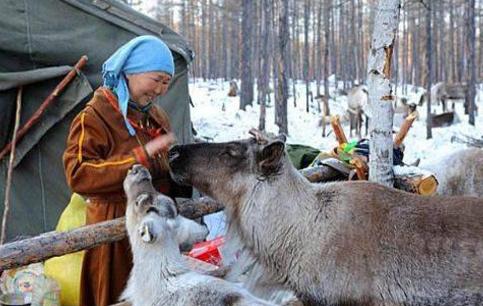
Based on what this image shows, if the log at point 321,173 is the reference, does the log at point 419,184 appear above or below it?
below

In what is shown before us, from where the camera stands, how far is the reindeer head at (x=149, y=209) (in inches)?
108

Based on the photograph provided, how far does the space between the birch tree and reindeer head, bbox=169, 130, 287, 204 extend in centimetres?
125

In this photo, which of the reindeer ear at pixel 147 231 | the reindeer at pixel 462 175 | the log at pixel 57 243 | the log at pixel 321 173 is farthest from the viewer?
the reindeer at pixel 462 175

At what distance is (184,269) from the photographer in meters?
2.71

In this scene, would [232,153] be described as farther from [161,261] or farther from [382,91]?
[382,91]

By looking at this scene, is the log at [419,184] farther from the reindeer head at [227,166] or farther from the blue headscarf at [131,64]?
the blue headscarf at [131,64]

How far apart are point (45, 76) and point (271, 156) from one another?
3589mm

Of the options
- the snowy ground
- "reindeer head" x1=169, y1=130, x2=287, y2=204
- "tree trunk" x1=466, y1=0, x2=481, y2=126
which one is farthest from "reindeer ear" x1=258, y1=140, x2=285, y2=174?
"tree trunk" x1=466, y1=0, x2=481, y2=126

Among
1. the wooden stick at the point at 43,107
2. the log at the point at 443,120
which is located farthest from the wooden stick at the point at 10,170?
the log at the point at 443,120

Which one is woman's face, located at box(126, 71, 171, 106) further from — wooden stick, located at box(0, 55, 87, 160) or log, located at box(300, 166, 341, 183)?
wooden stick, located at box(0, 55, 87, 160)

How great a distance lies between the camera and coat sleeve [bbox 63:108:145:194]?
2938 mm

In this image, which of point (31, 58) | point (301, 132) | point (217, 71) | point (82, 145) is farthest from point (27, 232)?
point (217, 71)

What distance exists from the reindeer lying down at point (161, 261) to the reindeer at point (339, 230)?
0.97 feet

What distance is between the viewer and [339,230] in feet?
9.41
